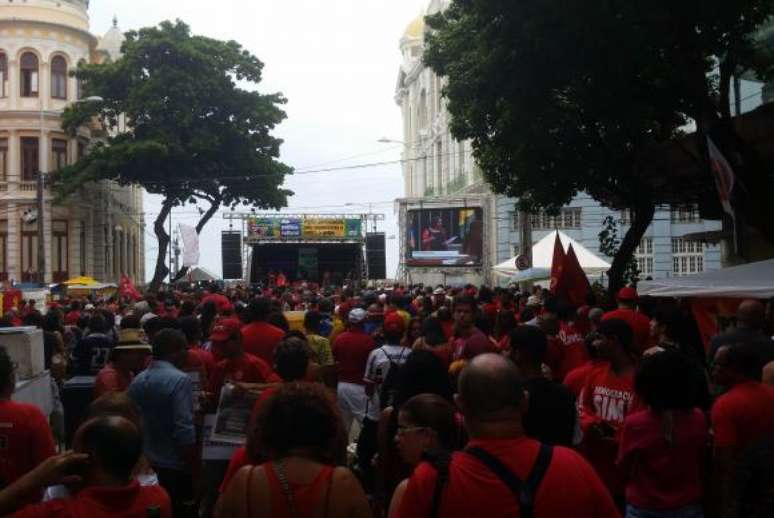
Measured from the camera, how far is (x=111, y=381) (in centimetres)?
738

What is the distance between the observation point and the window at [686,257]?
43438 mm

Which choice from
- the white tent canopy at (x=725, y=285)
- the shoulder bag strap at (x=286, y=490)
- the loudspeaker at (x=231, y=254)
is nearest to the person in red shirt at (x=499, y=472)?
the shoulder bag strap at (x=286, y=490)

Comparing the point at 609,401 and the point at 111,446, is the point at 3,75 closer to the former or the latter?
the point at 609,401

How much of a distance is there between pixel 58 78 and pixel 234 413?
43586mm

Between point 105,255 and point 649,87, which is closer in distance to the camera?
point 649,87

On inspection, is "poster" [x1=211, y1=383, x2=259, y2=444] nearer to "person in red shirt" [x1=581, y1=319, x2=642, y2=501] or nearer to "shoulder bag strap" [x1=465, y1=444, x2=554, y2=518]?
"person in red shirt" [x1=581, y1=319, x2=642, y2=501]

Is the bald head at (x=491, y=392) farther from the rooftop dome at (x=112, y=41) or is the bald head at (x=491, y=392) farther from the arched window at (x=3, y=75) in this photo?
the rooftop dome at (x=112, y=41)

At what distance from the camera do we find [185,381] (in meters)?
6.68

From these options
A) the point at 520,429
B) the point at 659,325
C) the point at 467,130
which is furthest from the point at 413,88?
the point at 520,429

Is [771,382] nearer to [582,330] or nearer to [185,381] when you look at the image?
[185,381]

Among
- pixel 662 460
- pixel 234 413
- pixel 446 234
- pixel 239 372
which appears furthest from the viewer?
pixel 446 234

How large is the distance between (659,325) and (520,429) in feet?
16.7

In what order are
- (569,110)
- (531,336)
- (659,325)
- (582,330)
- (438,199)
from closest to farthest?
(531,336), (659,325), (582,330), (569,110), (438,199)

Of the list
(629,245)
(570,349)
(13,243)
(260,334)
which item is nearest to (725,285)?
(570,349)
